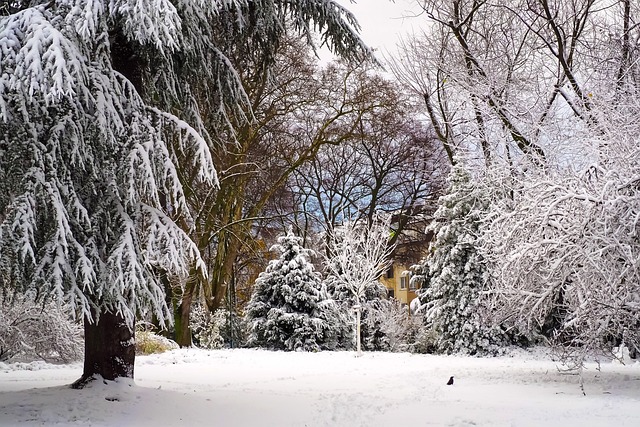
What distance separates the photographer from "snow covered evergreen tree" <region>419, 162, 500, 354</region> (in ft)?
54.7

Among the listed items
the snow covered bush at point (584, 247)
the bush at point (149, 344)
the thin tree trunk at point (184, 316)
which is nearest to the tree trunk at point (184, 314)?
the thin tree trunk at point (184, 316)

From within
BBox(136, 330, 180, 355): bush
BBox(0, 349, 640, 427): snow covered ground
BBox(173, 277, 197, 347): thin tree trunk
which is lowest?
BBox(0, 349, 640, 427): snow covered ground

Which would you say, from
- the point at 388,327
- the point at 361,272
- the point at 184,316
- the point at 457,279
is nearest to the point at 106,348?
the point at 361,272

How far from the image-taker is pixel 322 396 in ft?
27.0

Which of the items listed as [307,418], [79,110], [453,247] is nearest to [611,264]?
[307,418]

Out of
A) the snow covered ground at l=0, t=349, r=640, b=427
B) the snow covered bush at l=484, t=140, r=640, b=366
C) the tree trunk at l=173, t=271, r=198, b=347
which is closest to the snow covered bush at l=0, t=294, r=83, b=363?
the snow covered ground at l=0, t=349, r=640, b=427

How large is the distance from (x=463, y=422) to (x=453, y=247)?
11.3 metres

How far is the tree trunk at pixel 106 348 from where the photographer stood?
288 inches

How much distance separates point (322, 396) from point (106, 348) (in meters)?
2.84

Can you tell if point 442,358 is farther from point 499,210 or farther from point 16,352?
point 16,352

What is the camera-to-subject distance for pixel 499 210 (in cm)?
986

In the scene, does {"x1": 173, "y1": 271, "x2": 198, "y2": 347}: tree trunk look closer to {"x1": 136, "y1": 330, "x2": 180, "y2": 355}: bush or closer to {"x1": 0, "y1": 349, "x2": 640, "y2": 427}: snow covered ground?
{"x1": 136, "y1": 330, "x2": 180, "y2": 355}: bush

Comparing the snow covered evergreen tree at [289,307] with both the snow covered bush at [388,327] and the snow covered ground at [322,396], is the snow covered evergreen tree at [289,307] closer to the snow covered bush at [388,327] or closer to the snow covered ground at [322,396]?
the snow covered bush at [388,327]

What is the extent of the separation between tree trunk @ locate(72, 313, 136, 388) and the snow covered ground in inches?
9.6
